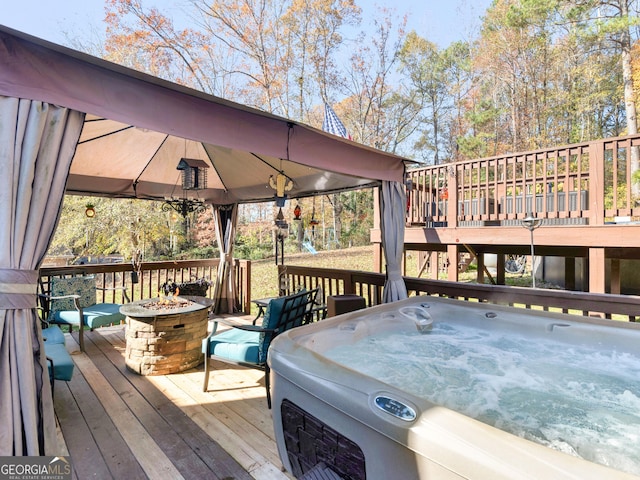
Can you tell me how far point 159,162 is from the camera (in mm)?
4523

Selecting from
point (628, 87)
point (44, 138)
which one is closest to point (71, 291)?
point (44, 138)

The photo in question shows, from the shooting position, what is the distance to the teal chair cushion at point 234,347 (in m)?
2.69

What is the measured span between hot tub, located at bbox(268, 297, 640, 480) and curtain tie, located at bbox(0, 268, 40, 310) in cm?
124

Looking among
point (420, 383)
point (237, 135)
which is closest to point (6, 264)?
point (237, 135)

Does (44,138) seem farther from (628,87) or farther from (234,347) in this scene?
(628,87)

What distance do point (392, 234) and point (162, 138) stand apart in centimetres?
274

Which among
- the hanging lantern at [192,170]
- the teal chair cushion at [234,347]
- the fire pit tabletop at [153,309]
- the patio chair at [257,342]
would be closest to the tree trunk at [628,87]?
the patio chair at [257,342]

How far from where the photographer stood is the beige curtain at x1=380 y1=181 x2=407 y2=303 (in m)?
3.68

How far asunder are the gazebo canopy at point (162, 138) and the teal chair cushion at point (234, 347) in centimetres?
153

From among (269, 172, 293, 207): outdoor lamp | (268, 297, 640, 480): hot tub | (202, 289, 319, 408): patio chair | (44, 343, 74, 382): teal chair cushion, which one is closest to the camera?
(268, 297, 640, 480): hot tub

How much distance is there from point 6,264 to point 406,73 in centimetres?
1599

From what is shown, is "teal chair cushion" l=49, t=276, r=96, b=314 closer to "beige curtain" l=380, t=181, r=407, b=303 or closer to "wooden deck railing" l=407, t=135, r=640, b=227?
"beige curtain" l=380, t=181, r=407, b=303

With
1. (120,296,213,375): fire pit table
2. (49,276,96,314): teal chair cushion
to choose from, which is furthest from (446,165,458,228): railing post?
(49,276,96,314): teal chair cushion

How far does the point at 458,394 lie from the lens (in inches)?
77.0
